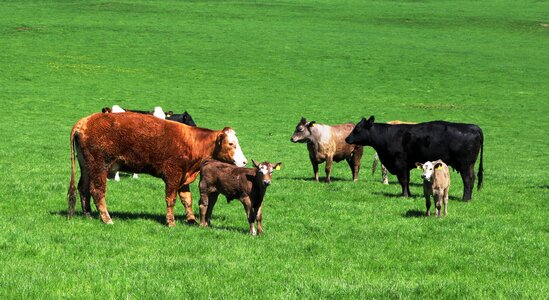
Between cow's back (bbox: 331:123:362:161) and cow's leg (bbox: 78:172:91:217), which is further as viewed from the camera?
cow's back (bbox: 331:123:362:161)

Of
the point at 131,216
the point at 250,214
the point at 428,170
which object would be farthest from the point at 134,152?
the point at 428,170

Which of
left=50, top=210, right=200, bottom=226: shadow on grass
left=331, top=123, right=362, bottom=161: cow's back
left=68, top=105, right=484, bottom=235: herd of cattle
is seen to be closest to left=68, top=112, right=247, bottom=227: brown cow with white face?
left=68, top=105, right=484, bottom=235: herd of cattle

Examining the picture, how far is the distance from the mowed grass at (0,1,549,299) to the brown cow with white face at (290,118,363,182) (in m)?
0.93

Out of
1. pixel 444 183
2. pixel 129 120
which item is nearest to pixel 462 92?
pixel 444 183

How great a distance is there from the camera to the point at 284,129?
40.6 meters

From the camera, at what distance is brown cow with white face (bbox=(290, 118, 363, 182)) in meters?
23.5

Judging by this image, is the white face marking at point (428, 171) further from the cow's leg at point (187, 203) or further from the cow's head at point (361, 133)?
the cow's head at point (361, 133)

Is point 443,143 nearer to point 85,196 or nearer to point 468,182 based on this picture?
point 468,182

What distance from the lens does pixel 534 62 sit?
218ft

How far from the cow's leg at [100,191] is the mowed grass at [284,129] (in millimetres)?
226

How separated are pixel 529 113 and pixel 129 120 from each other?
127 ft

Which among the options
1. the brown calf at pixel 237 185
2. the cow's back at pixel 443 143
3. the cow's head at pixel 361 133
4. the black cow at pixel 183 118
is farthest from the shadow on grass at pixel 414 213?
the black cow at pixel 183 118

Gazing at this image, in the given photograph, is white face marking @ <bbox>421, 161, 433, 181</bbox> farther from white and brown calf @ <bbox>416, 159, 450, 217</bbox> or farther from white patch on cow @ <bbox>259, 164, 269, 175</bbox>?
white patch on cow @ <bbox>259, 164, 269, 175</bbox>

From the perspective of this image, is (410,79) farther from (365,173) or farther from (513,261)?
(513,261)
